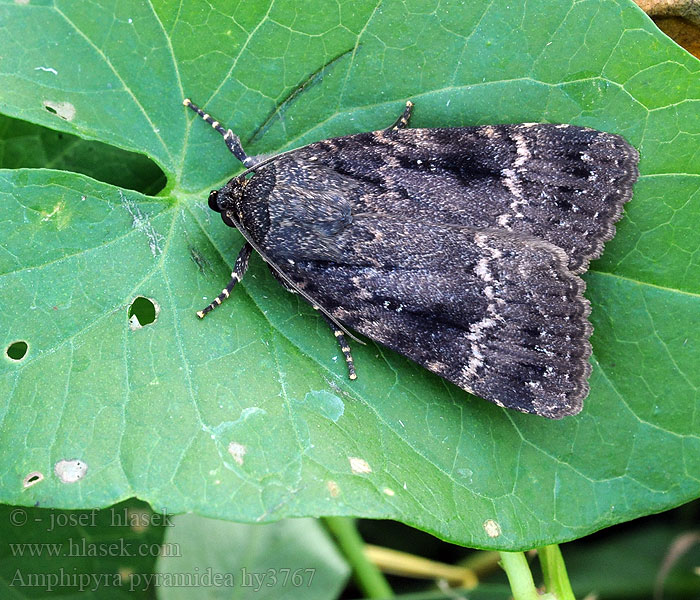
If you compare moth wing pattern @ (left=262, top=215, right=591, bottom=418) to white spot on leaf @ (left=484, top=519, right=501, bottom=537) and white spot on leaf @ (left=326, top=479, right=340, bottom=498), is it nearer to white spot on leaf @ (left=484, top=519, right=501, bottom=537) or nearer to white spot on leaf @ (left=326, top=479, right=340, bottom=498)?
white spot on leaf @ (left=484, top=519, right=501, bottom=537)

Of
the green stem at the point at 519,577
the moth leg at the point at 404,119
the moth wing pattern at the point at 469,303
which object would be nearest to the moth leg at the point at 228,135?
the moth wing pattern at the point at 469,303

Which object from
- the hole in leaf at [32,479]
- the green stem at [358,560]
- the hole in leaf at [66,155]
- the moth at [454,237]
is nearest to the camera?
the hole in leaf at [32,479]

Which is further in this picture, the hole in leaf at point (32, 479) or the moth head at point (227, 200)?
the moth head at point (227, 200)

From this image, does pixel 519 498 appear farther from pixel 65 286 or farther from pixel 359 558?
pixel 65 286

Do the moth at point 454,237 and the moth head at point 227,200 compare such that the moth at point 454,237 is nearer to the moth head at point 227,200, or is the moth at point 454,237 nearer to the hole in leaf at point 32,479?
the moth head at point 227,200

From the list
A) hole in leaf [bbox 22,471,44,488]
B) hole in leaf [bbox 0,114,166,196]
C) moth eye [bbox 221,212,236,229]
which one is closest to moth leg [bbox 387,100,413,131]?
moth eye [bbox 221,212,236,229]
